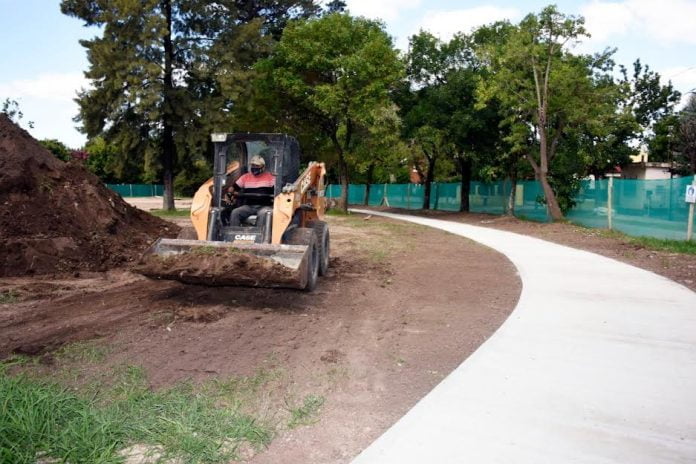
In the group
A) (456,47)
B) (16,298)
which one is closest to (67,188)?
(16,298)

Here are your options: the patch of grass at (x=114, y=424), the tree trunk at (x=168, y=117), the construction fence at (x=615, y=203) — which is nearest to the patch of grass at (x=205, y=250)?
the patch of grass at (x=114, y=424)

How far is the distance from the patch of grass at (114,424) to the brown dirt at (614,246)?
778cm

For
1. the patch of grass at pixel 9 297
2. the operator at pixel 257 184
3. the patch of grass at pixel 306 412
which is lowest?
the patch of grass at pixel 306 412

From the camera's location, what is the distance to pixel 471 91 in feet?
86.1

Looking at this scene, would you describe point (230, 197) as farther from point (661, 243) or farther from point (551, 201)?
point (551, 201)

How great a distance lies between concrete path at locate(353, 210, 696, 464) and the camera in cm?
345

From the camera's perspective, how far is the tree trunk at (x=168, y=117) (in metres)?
25.9

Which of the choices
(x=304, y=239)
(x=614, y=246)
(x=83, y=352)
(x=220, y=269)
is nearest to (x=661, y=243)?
(x=614, y=246)

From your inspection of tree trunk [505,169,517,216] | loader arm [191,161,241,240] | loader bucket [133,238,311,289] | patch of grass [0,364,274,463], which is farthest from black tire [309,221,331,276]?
tree trunk [505,169,517,216]

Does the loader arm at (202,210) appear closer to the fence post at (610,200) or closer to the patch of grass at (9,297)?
the patch of grass at (9,297)

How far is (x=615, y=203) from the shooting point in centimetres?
1784

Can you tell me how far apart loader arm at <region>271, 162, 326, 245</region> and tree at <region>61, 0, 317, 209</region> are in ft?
56.8

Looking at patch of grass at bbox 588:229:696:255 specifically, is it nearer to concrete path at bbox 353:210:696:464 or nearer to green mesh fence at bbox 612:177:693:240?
green mesh fence at bbox 612:177:693:240

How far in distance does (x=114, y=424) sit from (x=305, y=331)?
2.79 meters
